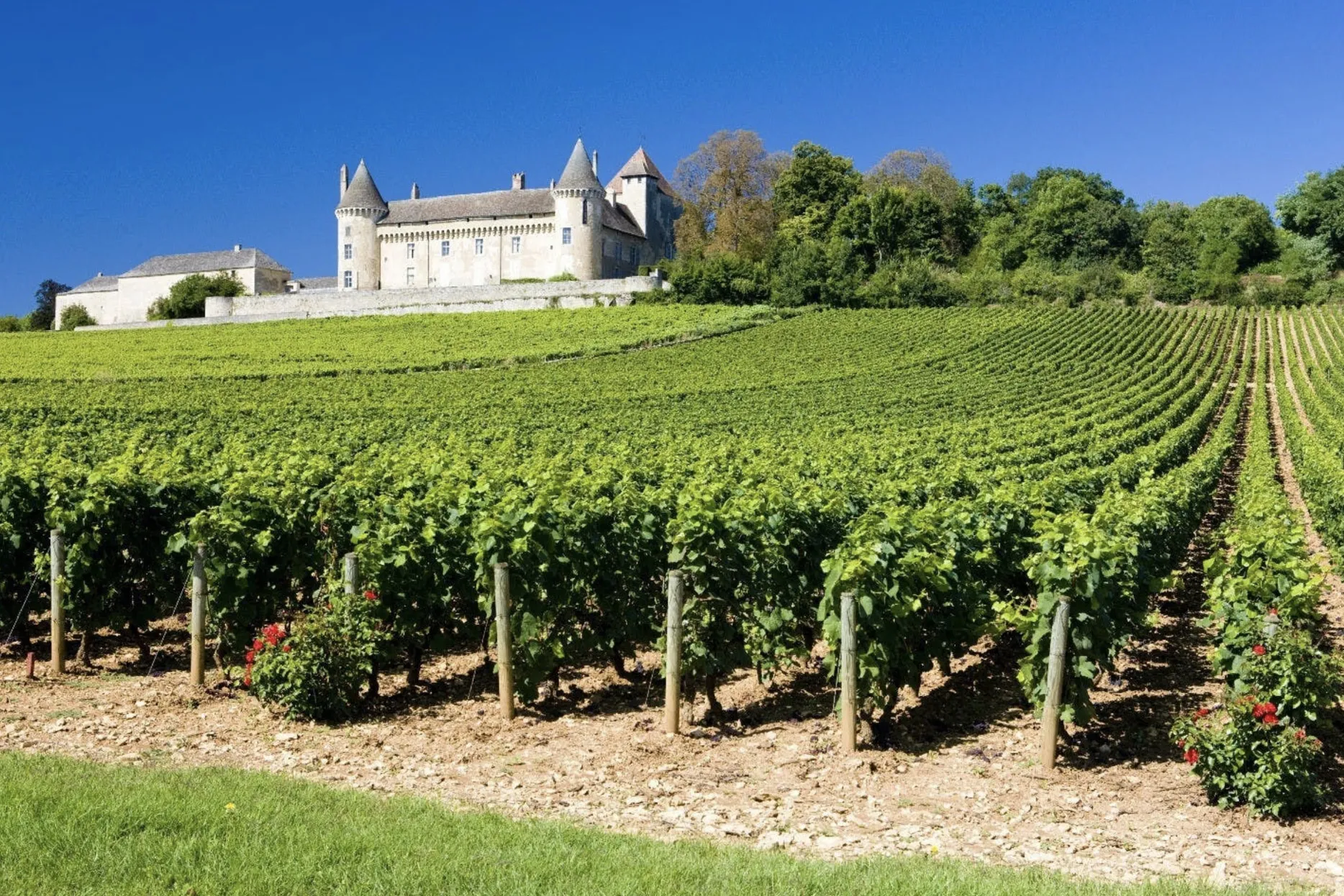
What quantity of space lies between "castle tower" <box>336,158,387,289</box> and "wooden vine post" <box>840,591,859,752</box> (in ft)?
293

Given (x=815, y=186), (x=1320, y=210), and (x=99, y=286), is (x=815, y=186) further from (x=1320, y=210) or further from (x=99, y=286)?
(x=99, y=286)

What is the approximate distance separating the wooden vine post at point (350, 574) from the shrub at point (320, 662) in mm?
153

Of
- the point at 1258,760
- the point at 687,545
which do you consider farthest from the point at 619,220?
the point at 1258,760

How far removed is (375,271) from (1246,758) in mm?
92352

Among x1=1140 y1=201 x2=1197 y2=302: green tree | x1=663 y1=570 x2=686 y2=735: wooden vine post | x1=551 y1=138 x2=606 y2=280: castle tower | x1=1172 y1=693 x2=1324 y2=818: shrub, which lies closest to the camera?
x1=1172 y1=693 x2=1324 y2=818: shrub

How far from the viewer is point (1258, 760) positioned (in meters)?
6.52

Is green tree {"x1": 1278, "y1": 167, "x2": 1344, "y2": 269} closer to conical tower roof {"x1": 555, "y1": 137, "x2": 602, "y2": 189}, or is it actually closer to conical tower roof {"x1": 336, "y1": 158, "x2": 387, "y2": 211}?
conical tower roof {"x1": 555, "y1": 137, "x2": 602, "y2": 189}

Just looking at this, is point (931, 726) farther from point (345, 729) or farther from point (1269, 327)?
point (1269, 327)

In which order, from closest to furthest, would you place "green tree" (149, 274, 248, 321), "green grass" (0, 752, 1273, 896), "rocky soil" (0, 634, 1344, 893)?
"green grass" (0, 752, 1273, 896) → "rocky soil" (0, 634, 1344, 893) → "green tree" (149, 274, 248, 321)

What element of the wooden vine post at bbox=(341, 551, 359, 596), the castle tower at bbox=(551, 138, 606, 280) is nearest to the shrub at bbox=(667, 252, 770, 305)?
the castle tower at bbox=(551, 138, 606, 280)

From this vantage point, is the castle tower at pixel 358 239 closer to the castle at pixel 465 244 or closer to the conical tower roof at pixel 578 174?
the castle at pixel 465 244

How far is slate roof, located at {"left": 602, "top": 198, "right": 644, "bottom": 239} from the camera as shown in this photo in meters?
89.8

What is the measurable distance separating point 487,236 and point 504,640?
8597 centimetres

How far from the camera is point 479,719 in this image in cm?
879
